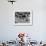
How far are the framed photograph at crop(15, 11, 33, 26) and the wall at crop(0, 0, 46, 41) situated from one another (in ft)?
0.34

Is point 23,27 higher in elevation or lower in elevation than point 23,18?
lower

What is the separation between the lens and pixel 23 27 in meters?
4.61

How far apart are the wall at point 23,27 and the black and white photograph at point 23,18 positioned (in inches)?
5.2

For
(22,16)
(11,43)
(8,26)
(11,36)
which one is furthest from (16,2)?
(11,43)

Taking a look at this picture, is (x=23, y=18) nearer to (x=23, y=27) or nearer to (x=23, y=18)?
(x=23, y=18)

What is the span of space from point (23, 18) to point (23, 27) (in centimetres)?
30

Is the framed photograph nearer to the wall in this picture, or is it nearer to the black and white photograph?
the black and white photograph

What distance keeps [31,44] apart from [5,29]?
121cm

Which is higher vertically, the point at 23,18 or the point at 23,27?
the point at 23,18

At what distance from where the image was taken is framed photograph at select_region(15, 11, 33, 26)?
15.0ft

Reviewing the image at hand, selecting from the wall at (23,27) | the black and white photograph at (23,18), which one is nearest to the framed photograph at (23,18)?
the black and white photograph at (23,18)

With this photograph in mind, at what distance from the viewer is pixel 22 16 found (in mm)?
4605

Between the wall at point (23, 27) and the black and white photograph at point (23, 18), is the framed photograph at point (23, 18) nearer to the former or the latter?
the black and white photograph at point (23, 18)

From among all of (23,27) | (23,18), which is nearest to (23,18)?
(23,18)
